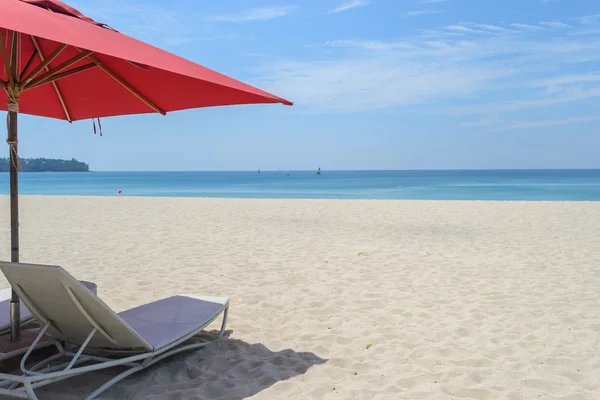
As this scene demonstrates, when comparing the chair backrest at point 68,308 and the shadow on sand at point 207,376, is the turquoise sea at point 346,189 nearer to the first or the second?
the shadow on sand at point 207,376

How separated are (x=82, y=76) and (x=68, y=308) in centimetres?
211

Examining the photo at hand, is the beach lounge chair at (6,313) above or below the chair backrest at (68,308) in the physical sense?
below

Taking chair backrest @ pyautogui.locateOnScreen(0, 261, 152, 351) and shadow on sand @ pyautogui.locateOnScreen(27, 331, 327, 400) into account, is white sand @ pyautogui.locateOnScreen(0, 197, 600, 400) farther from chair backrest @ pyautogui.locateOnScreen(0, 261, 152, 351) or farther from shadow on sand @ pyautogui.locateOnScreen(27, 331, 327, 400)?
chair backrest @ pyautogui.locateOnScreen(0, 261, 152, 351)

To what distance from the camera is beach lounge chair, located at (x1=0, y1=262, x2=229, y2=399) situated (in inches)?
102

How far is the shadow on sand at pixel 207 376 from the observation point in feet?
9.58

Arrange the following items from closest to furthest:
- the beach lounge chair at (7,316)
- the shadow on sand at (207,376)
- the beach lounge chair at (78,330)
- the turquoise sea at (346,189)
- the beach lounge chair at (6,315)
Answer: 1. the beach lounge chair at (78,330)
2. the shadow on sand at (207,376)
3. the beach lounge chair at (7,316)
4. the beach lounge chair at (6,315)
5. the turquoise sea at (346,189)

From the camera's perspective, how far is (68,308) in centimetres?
278

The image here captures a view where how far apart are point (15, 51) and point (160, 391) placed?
219 centimetres

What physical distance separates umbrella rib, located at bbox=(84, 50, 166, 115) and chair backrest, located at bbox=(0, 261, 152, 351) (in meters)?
1.52

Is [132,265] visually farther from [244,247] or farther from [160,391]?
[160,391]

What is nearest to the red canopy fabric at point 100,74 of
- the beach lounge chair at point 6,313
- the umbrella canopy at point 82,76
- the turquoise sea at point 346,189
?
the umbrella canopy at point 82,76

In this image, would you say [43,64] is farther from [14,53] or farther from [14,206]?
[14,206]

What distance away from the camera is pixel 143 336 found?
3.12 metres

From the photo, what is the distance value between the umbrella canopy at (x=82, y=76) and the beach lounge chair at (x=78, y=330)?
46 cm
